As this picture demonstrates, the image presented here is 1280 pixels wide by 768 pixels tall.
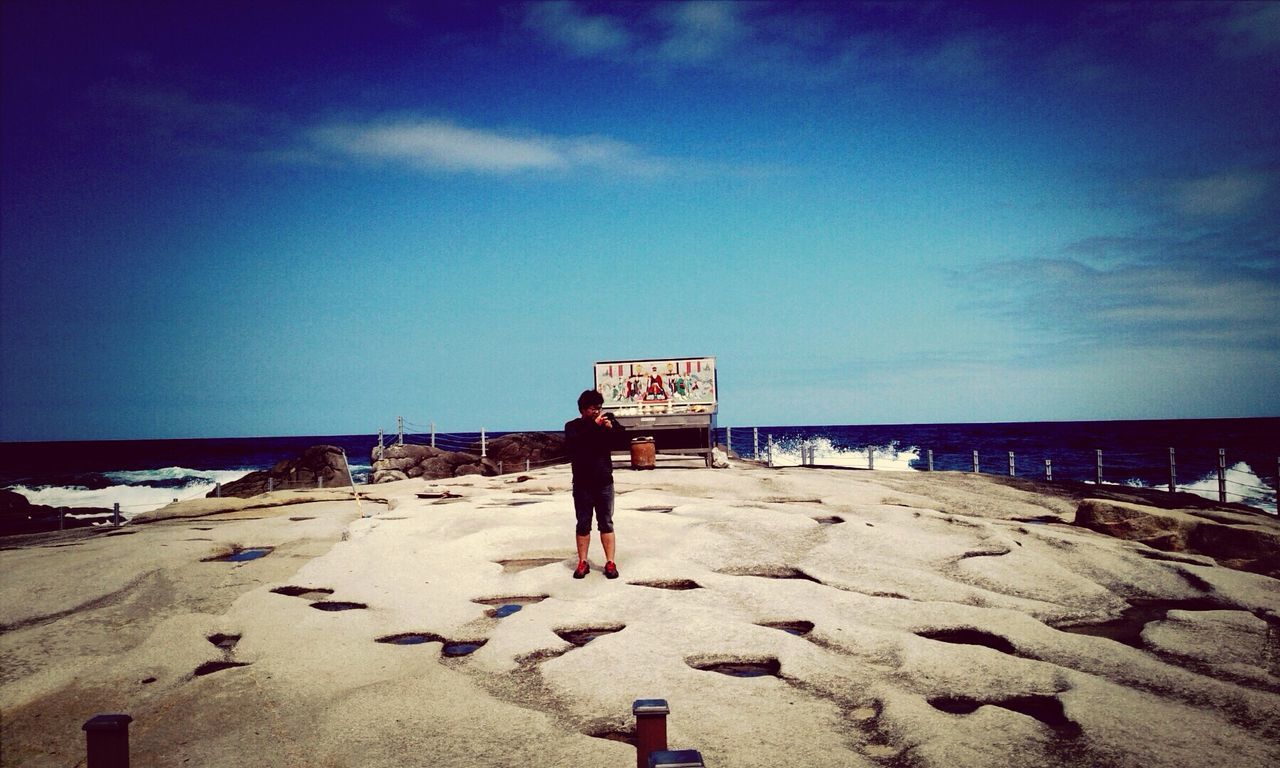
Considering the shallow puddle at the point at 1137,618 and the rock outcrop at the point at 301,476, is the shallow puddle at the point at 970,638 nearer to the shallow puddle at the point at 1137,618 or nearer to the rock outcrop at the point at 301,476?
the shallow puddle at the point at 1137,618

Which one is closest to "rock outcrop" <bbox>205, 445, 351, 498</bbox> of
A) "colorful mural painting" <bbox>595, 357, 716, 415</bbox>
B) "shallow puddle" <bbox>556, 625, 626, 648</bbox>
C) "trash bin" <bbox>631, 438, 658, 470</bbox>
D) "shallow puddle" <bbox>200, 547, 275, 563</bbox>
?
"colorful mural painting" <bbox>595, 357, 716, 415</bbox>

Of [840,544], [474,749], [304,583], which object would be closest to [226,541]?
[304,583]

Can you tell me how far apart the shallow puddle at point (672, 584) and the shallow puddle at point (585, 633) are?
143 cm

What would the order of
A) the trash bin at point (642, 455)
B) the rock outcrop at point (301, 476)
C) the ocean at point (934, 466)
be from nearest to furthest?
the trash bin at point (642, 455), the rock outcrop at point (301, 476), the ocean at point (934, 466)

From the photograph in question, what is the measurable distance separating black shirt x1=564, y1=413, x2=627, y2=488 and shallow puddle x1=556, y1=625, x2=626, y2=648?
6.21 feet

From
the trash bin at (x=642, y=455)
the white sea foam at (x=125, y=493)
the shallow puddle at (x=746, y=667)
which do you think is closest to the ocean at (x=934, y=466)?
the white sea foam at (x=125, y=493)

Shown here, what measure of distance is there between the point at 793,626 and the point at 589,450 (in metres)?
2.93

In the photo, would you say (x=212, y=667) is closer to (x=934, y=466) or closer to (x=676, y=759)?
(x=676, y=759)

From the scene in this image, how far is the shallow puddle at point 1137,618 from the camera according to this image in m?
6.50

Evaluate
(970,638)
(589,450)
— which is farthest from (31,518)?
(970,638)

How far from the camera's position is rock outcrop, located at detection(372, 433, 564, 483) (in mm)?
25969

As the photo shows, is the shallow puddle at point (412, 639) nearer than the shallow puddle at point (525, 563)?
Yes

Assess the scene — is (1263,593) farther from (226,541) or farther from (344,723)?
(226,541)

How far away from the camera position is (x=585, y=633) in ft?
21.7
